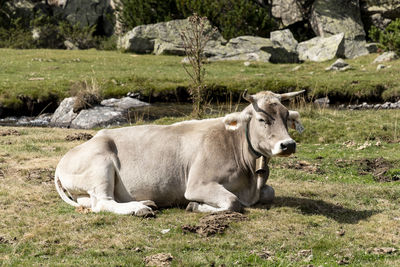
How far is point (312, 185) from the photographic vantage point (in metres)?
11.7

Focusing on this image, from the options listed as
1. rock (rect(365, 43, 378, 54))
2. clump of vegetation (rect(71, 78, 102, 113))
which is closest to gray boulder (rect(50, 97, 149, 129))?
clump of vegetation (rect(71, 78, 102, 113))

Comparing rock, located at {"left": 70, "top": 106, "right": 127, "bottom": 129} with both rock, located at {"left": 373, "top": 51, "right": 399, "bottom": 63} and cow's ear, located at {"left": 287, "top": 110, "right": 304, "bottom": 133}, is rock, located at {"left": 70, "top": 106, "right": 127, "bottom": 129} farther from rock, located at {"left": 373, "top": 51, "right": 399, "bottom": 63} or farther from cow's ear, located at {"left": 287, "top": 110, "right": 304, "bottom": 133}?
rock, located at {"left": 373, "top": 51, "right": 399, "bottom": 63}

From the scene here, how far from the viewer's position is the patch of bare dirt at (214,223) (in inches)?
323

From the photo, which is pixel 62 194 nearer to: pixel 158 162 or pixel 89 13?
pixel 158 162

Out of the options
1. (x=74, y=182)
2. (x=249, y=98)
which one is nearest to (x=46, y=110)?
(x=74, y=182)

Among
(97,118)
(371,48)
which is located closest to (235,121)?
(97,118)

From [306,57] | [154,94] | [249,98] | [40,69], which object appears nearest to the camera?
[249,98]

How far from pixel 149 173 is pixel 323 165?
5744mm

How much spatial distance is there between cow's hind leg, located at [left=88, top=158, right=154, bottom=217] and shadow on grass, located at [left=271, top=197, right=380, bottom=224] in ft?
8.11

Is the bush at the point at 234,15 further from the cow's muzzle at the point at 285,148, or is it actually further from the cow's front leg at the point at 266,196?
the cow's muzzle at the point at 285,148

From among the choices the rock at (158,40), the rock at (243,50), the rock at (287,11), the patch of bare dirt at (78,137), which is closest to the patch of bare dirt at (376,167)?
the patch of bare dirt at (78,137)

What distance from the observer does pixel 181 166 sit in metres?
9.88

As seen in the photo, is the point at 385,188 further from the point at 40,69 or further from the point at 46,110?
the point at 40,69

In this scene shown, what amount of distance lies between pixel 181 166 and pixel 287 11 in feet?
175
